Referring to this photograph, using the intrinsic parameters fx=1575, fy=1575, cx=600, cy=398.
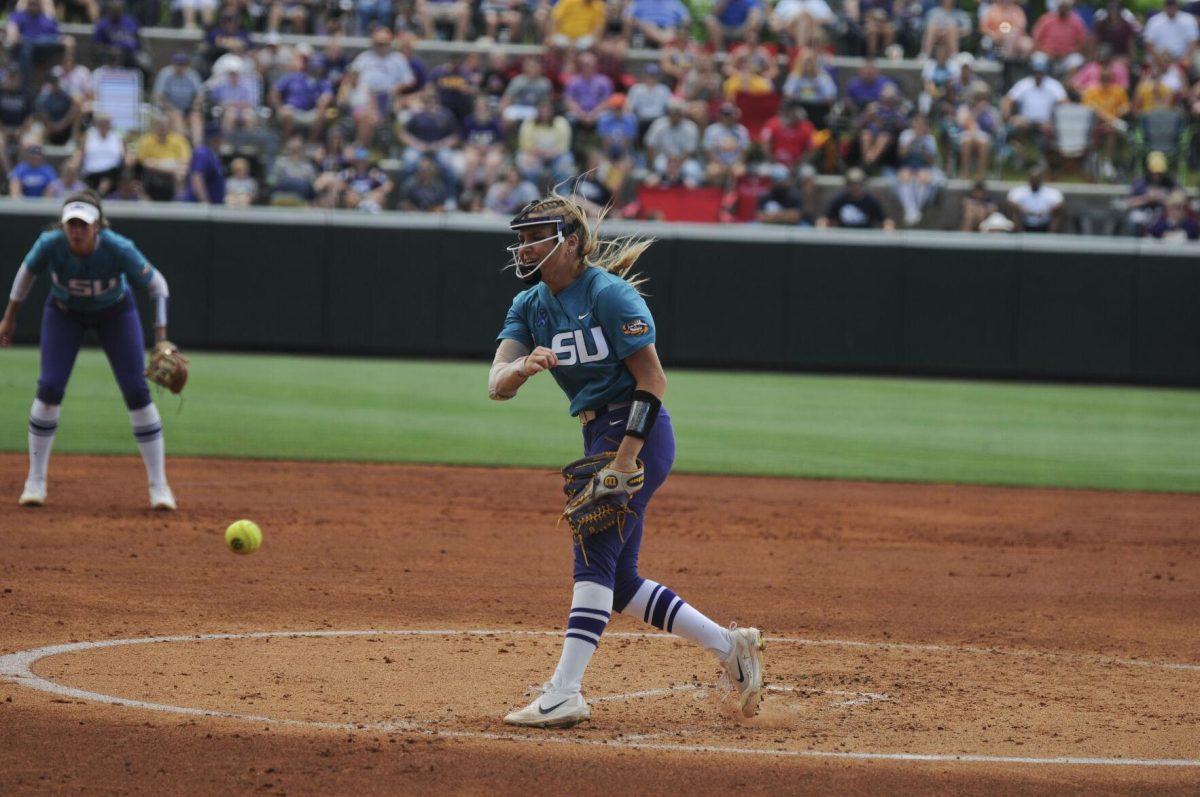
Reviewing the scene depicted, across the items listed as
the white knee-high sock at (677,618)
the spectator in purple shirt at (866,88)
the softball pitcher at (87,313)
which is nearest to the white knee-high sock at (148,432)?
the softball pitcher at (87,313)

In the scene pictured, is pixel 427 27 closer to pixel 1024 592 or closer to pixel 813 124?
pixel 813 124

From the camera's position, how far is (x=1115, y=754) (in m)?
5.95

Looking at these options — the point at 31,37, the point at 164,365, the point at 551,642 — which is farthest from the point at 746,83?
the point at 551,642

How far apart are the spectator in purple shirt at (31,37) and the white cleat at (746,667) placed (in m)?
21.2

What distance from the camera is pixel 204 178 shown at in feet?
75.2

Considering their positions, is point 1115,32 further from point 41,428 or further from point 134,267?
point 41,428

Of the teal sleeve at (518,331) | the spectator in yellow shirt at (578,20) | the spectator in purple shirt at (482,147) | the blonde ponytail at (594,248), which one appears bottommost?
the teal sleeve at (518,331)

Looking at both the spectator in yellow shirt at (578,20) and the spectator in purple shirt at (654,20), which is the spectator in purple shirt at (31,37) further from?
the spectator in purple shirt at (654,20)

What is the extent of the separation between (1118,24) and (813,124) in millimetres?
5545

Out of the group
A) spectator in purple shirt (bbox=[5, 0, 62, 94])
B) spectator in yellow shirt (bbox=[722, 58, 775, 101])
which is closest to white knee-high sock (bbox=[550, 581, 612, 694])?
spectator in yellow shirt (bbox=[722, 58, 775, 101])

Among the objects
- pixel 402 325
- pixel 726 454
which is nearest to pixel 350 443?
pixel 726 454

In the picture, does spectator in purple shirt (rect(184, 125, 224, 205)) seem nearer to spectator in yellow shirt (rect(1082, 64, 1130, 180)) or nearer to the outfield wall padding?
the outfield wall padding

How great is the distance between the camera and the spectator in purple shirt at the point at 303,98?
24469 millimetres

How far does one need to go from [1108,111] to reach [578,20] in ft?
28.9
